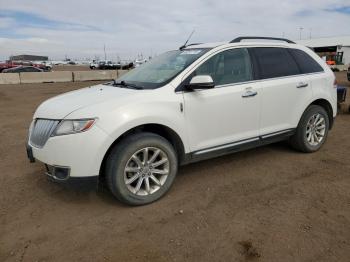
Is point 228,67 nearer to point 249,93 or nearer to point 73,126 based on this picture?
point 249,93

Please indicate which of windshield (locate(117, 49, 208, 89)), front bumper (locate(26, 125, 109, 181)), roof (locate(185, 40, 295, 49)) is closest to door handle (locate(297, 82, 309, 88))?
roof (locate(185, 40, 295, 49))

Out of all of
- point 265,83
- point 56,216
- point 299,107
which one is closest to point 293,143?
point 299,107

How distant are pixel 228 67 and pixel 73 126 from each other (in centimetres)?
210

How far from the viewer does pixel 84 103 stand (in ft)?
11.5

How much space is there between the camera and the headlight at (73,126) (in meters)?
3.25

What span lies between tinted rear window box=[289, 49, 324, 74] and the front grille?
361cm

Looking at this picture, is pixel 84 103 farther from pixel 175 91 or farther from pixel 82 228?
pixel 82 228

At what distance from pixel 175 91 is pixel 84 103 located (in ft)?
3.30

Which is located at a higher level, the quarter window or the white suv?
the quarter window

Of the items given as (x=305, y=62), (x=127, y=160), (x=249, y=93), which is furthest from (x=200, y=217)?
(x=305, y=62)

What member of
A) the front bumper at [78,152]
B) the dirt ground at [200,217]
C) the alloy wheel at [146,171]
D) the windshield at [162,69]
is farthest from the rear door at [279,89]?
the front bumper at [78,152]

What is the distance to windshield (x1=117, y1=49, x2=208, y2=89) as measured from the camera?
12.9 ft

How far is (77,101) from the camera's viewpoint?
3.64 metres

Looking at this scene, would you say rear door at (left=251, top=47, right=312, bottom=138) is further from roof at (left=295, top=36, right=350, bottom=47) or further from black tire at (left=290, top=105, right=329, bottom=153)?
roof at (left=295, top=36, right=350, bottom=47)
